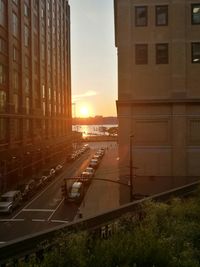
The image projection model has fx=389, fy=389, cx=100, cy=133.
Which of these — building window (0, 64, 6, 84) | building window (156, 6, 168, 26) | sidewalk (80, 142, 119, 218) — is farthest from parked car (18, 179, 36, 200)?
building window (156, 6, 168, 26)

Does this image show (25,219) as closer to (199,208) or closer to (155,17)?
(155,17)

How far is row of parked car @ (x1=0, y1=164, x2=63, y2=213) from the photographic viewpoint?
39.7 metres

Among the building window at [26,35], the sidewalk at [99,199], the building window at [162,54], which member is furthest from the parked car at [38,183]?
the building window at [162,54]

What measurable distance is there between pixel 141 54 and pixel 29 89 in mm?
35932

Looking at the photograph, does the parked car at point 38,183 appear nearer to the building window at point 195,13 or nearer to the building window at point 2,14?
the building window at point 2,14

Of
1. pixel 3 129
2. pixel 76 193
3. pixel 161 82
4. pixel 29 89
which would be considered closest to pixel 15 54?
pixel 29 89

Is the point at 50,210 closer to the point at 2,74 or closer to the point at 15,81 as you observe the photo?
the point at 2,74

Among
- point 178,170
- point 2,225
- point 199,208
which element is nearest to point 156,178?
point 178,170

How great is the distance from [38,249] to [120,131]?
21.4 meters

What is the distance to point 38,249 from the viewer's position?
30.5 feet

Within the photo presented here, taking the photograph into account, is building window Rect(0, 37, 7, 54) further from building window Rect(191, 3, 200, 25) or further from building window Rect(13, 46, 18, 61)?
Answer: building window Rect(191, 3, 200, 25)

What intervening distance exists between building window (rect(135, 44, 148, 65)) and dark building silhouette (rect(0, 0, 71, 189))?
24.1m

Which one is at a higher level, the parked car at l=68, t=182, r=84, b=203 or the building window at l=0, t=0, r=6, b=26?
the building window at l=0, t=0, r=6, b=26

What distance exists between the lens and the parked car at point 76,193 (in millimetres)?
43094
